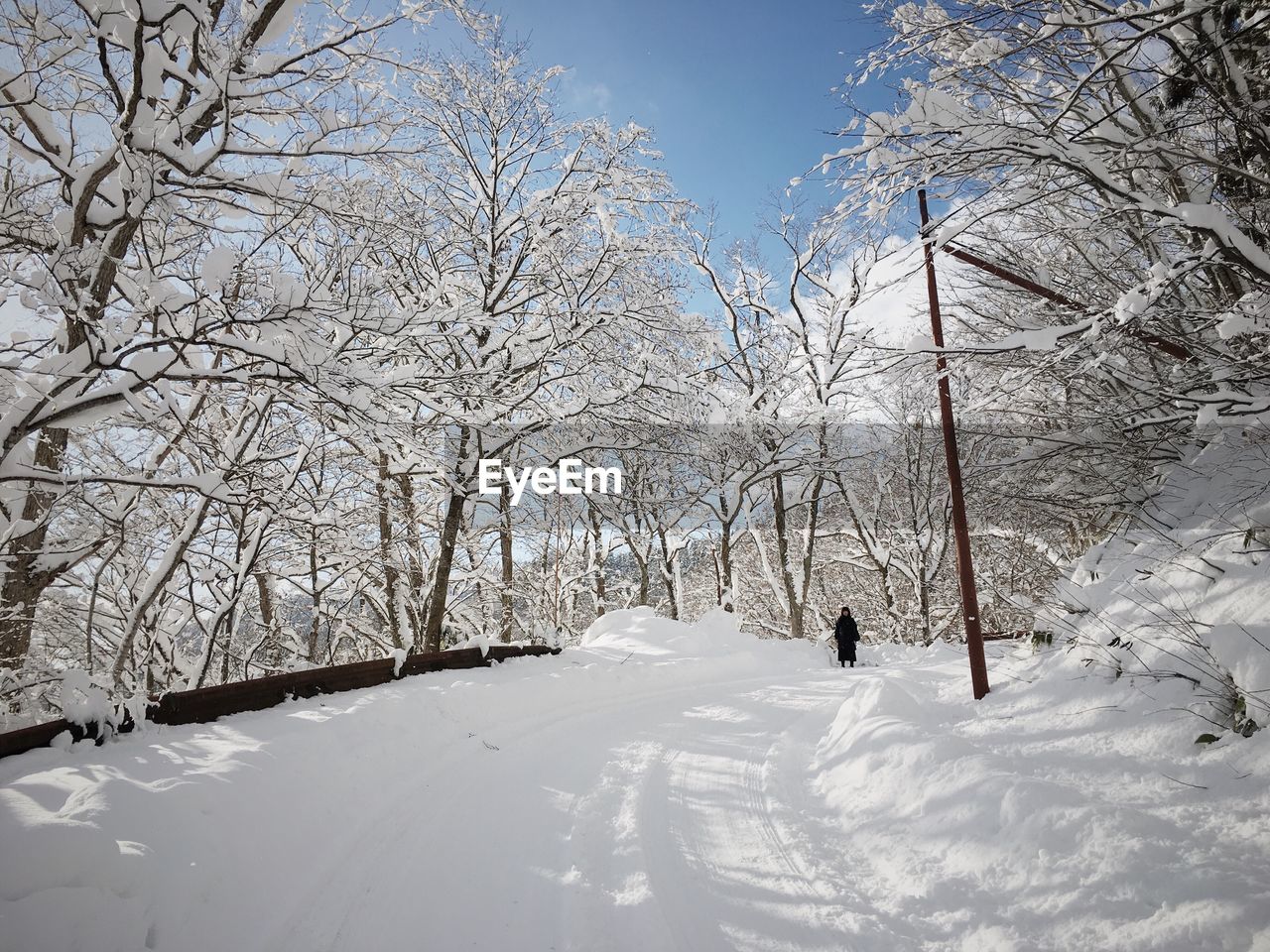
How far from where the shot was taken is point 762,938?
3256mm

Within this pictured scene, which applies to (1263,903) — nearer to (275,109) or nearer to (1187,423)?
(1187,423)

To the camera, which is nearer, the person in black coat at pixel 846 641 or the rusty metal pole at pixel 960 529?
the rusty metal pole at pixel 960 529

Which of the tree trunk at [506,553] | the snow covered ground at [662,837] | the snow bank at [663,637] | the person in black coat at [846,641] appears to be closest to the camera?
the snow covered ground at [662,837]

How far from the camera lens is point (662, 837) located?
4.43 m

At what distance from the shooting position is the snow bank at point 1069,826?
2.88m

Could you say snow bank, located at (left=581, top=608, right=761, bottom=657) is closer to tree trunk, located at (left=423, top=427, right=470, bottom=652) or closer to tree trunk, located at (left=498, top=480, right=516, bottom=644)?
tree trunk, located at (left=498, top=480, right=516, bottom=644)

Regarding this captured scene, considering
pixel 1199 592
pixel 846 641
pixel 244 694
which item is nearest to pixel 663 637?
pixel 846 641

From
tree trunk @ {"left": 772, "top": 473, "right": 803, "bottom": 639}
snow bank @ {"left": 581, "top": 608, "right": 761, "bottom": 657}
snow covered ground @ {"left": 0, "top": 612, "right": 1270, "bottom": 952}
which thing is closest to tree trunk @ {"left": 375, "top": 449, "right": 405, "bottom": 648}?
snow bank @ {"left": 581, "top": 608, "right": 761, "bottom": 657}

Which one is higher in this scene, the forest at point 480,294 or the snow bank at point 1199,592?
the forest at point 480,294

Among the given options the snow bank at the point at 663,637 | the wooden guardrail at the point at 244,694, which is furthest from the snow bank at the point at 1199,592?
the wooden guardrail at the point at 244,694

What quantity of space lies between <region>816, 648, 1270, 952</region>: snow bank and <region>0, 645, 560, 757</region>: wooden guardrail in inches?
229

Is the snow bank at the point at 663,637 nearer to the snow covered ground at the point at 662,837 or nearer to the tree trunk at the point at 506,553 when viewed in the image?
the tree trunk at the point at 506,553

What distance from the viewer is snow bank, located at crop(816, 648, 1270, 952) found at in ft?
9.46

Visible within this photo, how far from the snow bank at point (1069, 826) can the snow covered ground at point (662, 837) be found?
2cm
